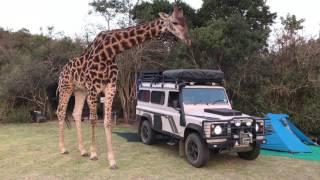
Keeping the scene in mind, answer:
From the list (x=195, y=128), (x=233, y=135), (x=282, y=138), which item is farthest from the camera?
(x=282, y=138)

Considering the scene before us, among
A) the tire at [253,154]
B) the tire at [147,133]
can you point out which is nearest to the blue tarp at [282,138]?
the tire at [253,154]

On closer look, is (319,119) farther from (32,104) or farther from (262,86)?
(32,104)

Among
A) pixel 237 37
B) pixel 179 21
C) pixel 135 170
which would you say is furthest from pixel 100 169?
pixel 237 37

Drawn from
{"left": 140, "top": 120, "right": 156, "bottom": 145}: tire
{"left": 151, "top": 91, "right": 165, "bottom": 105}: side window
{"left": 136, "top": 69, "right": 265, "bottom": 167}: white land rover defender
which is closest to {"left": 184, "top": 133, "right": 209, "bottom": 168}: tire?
{"left": 136, "top": 69, "right": 265, "bottom": 167}: white land rover defender

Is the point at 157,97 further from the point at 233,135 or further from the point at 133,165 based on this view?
the point at 233,135

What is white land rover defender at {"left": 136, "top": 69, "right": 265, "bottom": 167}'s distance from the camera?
723cm

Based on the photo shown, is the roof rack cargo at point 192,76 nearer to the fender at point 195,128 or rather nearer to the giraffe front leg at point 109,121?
the fender at point 195,128

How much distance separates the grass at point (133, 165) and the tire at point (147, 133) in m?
0.17

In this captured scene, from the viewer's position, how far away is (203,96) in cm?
878

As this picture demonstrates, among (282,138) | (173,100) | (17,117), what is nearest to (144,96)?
(173,100)

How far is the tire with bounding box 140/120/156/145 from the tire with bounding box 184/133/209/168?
2.07 m

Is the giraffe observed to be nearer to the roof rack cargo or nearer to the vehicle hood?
the roof rack cargo

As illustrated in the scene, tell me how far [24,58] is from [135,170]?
10.4 metres

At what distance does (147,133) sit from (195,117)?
2726 millimetres
